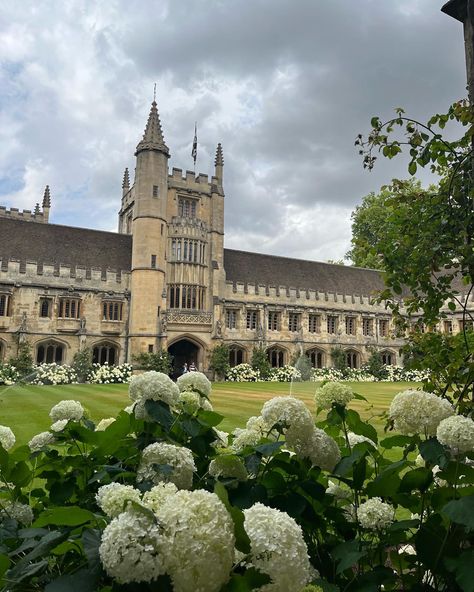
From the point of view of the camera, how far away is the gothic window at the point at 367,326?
125 ft

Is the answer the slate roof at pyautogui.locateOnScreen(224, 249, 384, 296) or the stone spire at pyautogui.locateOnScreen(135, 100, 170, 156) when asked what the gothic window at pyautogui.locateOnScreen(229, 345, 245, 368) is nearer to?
the slate roof at pyautogui.locateOnScreen(224, 249, 384, 296)

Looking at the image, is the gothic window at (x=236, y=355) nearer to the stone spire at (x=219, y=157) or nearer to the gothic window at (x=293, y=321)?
the gothic window at (x=293, y=321)

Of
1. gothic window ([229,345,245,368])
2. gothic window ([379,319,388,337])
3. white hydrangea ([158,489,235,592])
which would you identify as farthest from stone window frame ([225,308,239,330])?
white hydrangea ([158,489,235,592])

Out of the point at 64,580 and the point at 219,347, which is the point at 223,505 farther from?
the point at 219,347

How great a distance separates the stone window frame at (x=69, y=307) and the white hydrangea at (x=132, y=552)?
2804 cm

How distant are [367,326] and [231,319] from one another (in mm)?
12368

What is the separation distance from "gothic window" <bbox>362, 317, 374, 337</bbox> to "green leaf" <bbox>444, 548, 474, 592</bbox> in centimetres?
3751

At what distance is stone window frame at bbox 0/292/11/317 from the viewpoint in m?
26.1

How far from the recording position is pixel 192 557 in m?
1.23

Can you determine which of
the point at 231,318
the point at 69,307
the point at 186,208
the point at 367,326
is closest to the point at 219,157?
the point at 186,208

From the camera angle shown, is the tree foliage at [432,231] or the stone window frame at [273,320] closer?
the tree foliage at [432,231]

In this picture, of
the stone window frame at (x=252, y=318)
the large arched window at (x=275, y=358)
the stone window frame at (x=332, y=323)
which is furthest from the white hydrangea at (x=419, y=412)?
the stone window frame at (x=332, y=323)

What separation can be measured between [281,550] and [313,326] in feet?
116

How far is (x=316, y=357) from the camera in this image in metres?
36.0
